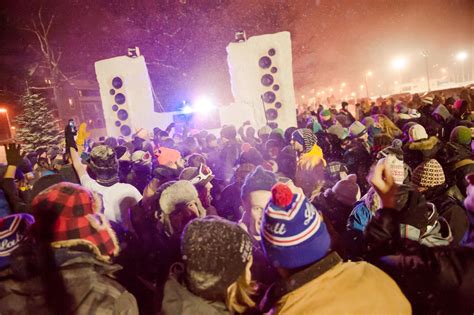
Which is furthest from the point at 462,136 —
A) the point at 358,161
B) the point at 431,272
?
the point at 431,272

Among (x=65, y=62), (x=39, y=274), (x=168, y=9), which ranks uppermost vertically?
(x=168, y=9)

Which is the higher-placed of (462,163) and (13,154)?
(13,154)

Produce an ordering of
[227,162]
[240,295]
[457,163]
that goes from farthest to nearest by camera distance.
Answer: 1. [227,162]
2. [457,163]
3. [240,295]

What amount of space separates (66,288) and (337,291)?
1.34m

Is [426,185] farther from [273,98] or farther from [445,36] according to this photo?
[445,36]

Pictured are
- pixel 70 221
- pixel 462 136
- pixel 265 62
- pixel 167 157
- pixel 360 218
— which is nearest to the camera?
pixel 70 221

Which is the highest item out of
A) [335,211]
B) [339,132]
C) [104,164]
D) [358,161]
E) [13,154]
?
[13,154]

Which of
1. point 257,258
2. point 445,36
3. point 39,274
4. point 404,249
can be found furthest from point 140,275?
point 445,36

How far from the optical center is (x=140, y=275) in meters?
2.41

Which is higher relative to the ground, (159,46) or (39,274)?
(159,46)

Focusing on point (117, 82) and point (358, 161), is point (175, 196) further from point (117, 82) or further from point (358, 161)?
point (117, 82)

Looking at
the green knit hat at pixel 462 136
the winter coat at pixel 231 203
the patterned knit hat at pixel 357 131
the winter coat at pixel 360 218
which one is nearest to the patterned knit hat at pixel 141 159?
the winter coat at pixel 231 203

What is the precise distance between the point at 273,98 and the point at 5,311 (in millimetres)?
9912

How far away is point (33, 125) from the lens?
15469 mm
